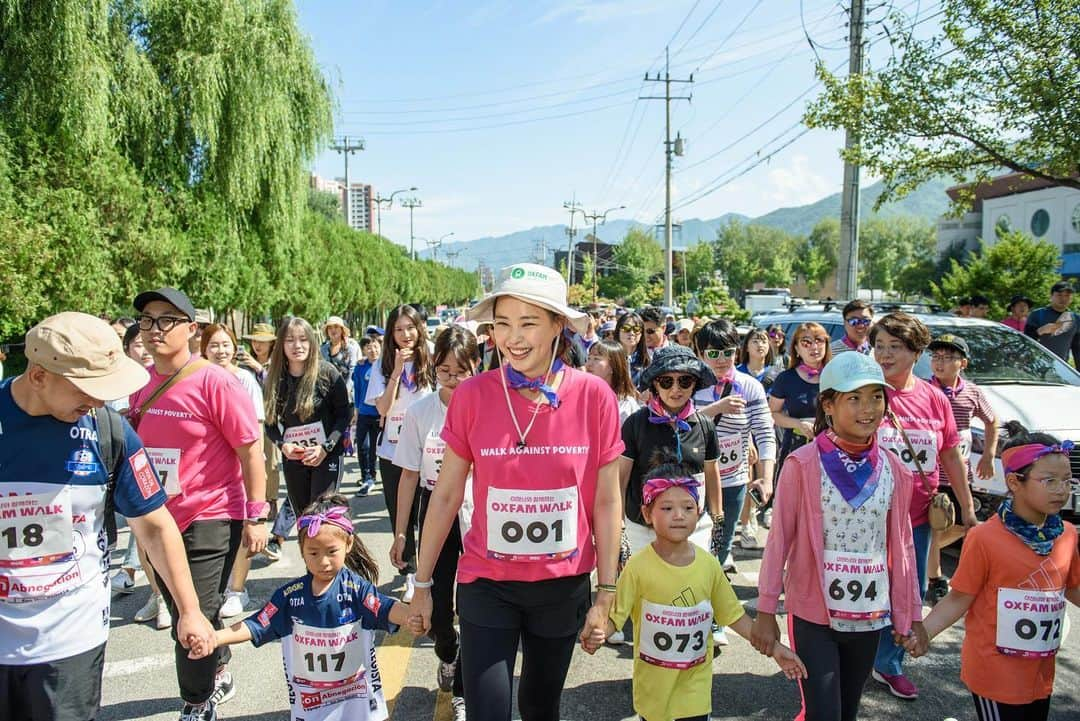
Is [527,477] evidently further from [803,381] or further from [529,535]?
[803,381]

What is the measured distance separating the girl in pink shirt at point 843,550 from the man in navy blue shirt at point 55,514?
246 centimetres

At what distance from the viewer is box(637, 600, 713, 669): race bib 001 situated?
3.25 metres

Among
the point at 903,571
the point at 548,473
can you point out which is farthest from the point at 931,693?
the point at 548,473

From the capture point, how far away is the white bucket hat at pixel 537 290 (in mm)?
2795

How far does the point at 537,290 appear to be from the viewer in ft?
9.21

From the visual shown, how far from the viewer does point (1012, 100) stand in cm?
948

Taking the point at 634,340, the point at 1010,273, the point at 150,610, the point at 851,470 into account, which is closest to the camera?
the point at 851,470

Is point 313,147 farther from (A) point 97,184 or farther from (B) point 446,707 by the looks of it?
(B) point 446,707

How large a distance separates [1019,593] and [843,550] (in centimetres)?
73

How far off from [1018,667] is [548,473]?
208 centimetres

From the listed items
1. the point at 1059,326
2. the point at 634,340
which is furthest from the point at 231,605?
the point at 1059,326

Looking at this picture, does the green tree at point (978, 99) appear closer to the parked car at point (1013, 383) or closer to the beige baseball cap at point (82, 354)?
the parked car at point (1013, 383)

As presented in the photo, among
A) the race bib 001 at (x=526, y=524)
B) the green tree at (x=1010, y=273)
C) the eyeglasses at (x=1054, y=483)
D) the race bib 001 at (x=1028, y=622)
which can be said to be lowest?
the race bib 001 at (x=1028, y=622)

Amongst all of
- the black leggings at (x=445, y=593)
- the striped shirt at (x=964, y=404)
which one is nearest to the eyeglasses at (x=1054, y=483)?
the striped shirt at (x=964, y=404)
